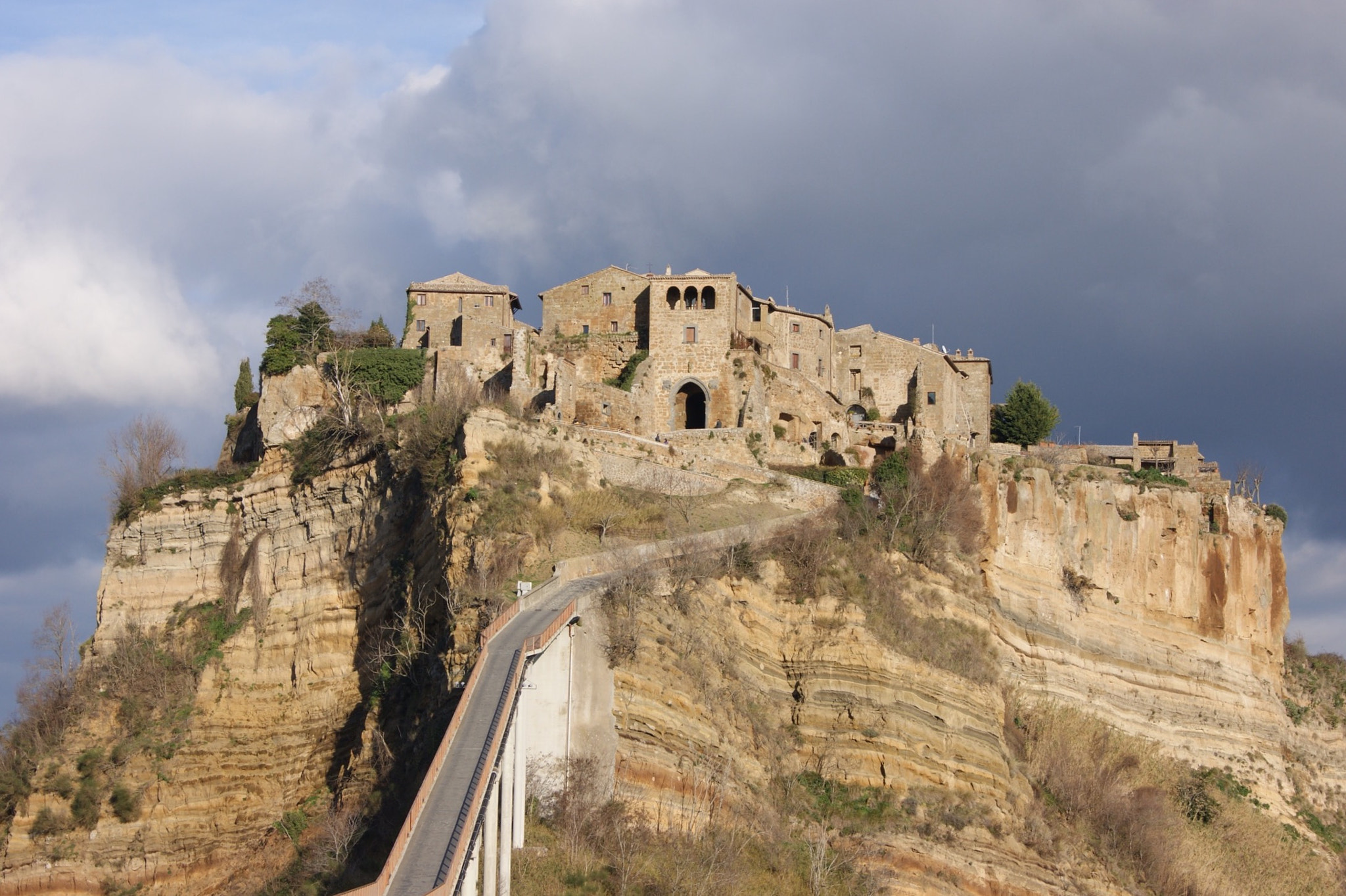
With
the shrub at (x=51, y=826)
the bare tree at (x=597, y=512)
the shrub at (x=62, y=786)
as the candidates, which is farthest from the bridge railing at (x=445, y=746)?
the shrub at (x=62, y=786)

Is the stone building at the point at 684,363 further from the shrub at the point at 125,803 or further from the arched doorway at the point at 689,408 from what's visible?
the shrub at the point at 125,803

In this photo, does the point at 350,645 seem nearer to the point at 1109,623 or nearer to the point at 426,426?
the point at 426,426

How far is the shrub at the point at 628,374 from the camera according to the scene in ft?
195

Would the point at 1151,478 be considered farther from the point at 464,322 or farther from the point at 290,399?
the point at 290,399

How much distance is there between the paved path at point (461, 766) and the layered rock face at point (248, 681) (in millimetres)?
8302

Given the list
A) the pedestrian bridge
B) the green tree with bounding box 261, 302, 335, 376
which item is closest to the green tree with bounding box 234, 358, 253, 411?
the green tree with bounding box 261, 302, 335, 376

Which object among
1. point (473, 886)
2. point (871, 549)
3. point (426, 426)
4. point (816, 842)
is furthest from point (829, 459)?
point (473, 886)

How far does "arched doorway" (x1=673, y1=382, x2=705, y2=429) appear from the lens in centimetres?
5981

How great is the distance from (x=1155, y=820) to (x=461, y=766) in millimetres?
28113

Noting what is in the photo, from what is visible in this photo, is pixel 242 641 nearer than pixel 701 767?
No

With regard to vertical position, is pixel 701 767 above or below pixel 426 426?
below

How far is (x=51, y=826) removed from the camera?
151 feet

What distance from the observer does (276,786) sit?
4525 centimetres

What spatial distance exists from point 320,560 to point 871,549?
58.6 feet
